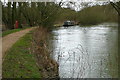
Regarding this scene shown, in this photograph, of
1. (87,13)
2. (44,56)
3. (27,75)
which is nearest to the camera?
(27,75)

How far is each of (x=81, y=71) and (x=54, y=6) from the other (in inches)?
384

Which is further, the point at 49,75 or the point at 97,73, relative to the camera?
the point at 97,73

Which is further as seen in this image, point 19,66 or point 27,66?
point 27,66

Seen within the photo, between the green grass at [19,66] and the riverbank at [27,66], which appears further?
the riverbank at [27,66]

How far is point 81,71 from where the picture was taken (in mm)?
9344

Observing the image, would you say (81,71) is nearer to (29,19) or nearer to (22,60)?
(22,60)

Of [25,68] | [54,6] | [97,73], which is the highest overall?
[54,6]

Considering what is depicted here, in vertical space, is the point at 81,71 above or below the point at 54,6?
below

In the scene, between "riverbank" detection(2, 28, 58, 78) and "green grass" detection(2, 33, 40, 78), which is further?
"riverbank" detection(2, 28, 58, 78)

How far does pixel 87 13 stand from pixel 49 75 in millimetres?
34711

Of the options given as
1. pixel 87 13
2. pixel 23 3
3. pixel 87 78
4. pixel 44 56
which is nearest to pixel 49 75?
pixel 87 78

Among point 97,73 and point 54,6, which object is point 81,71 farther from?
point 54,6

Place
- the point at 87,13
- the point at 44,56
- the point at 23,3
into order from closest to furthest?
1. the point at 44,56
2. the point at 23,3
3. the point at 87,13

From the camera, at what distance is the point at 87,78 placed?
8750 millimetres
